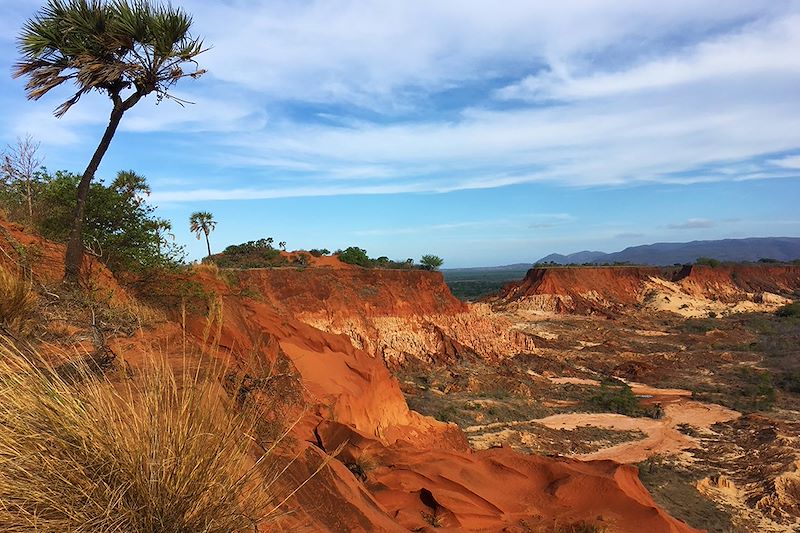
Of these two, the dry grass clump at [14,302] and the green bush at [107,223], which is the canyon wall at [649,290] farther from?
the dry grass clump at [14,302]

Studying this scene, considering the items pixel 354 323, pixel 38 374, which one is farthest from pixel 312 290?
pixel 38 374

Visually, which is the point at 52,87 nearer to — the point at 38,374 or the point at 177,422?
the point at 38,374

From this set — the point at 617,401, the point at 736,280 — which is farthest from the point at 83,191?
the point at 736,280

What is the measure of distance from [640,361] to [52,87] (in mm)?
32599

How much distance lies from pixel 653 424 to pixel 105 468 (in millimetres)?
21071

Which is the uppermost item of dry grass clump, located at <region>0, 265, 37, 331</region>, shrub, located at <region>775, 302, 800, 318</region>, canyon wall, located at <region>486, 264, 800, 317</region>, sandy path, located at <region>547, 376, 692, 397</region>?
dry grass clump, located at <region>0, 265, 37, 331</region>

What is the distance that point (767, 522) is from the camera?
1098cm

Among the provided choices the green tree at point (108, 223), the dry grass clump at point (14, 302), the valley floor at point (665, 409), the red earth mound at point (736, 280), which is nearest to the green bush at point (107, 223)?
the green tree at point (108, 223)

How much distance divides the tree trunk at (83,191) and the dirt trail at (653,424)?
48.4 ft

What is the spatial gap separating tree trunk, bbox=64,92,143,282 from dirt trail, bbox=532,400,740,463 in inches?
581

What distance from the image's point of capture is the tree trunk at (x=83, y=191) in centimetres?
782

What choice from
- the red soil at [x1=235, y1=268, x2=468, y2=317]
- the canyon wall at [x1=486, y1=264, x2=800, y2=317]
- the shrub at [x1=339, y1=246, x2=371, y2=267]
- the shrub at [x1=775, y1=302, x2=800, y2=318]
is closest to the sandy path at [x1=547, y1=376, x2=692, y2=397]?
the red soil at [x1=235, y1=268, x2=468, y2=317]

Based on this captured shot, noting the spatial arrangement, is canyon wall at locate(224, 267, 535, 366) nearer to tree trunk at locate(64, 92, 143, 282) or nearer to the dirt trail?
the dirt trail

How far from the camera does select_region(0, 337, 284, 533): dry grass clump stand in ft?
7.46
